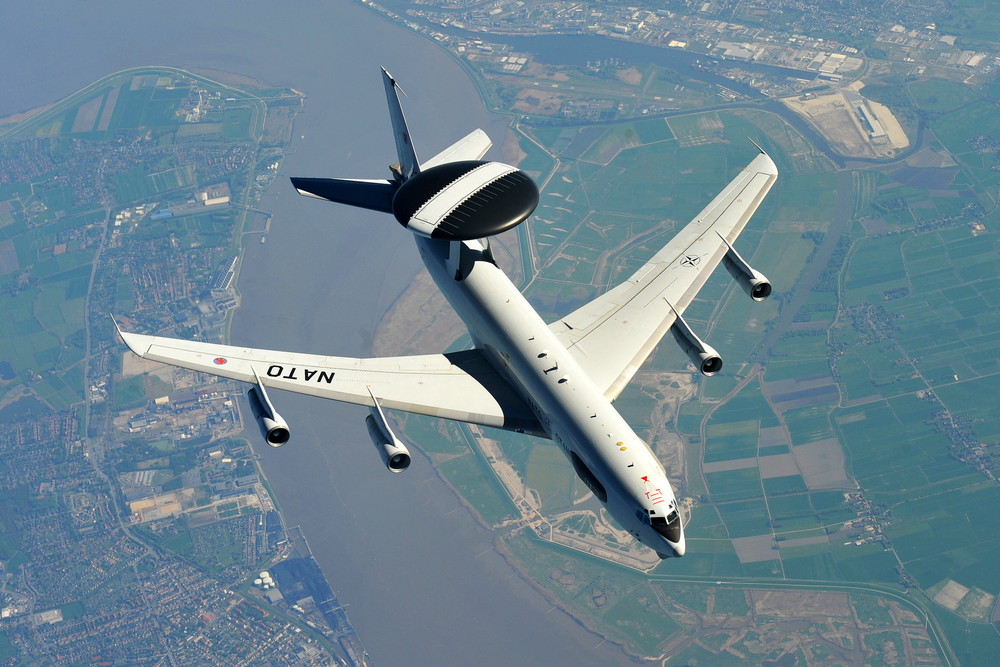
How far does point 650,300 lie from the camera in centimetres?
6638

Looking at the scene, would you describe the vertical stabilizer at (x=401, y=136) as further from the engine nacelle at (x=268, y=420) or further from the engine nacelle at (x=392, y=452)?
the engine nacelle at (x=392, y=452)

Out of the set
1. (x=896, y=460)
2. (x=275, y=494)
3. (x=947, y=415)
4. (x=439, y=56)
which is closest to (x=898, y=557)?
(x=896, y=460)

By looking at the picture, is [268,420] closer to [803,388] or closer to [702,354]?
[702,354]

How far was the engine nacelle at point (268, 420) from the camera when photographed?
187 feet

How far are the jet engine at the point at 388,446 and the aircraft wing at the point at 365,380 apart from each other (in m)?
2.36

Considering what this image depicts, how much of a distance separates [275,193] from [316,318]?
2923cm

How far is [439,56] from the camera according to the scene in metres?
182

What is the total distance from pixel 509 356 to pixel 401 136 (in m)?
23.3

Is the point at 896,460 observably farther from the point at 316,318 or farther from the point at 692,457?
the point at 316,318

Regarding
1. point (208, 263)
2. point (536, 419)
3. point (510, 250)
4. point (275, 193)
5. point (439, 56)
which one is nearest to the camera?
point (536, 419)

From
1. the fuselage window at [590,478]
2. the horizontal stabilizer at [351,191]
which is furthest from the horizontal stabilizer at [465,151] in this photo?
the fuselage window at [590,478]

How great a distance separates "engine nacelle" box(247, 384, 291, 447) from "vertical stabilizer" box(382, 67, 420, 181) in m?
22.5

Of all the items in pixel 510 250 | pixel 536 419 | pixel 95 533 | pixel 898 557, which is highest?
pixel 536 419

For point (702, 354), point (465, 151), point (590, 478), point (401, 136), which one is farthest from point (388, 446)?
point (401, 136)
